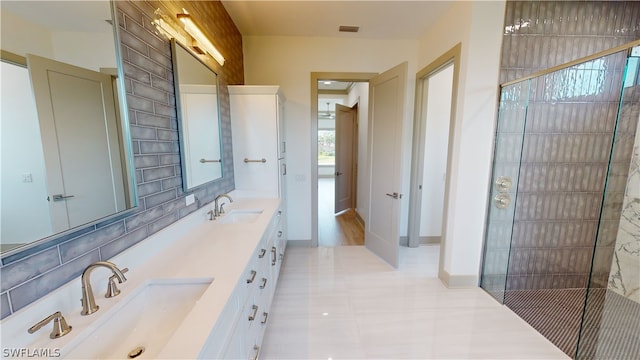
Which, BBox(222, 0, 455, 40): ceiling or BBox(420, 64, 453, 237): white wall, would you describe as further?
BBox(420, 64, 453, 237): white wall

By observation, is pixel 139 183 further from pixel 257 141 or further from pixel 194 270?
pixel 257 141

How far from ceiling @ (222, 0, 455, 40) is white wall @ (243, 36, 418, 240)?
0.09m

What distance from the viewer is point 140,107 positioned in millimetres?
1195

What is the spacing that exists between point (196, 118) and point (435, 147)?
287 centimetres

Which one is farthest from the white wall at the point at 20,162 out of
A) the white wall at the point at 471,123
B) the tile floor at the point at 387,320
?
the white wall at the point at 471,123

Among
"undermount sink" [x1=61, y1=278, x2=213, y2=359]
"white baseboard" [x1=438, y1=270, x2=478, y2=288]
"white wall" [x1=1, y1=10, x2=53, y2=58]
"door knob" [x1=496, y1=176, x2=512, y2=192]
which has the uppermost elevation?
"white wall" [x1=1, y1=10, x2=53, y2=58]

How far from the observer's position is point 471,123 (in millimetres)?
2135

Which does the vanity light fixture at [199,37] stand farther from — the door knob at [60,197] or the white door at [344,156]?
the white door at [344,156]

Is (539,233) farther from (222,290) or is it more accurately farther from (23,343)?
(23,343)

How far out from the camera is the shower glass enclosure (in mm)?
1897

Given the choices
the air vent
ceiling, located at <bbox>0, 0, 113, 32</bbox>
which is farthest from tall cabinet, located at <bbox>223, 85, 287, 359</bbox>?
ceiling, located at <bbox>0, 0, 113, 32</bbox>

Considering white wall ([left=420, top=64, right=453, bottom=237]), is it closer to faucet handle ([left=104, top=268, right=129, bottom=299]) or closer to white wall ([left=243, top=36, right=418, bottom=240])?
white wall ([left=243, top=36, right=418, bottom=240])

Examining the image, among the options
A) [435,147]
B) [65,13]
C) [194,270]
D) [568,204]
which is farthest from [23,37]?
[568,204]

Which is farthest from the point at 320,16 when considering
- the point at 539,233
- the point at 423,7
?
the point at 539,233
